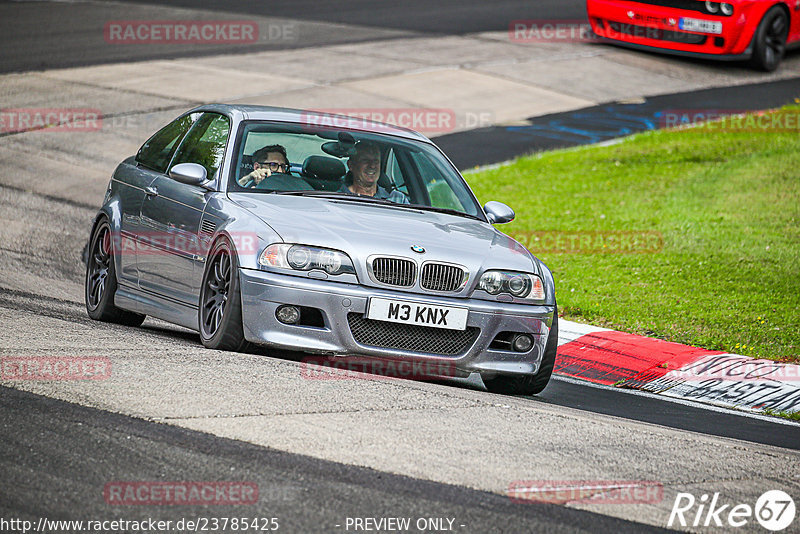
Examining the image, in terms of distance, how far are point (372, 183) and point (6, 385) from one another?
3.11 m

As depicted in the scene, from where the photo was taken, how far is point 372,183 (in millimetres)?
8094

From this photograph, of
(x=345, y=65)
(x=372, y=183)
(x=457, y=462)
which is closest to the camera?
(x=457, y=462)

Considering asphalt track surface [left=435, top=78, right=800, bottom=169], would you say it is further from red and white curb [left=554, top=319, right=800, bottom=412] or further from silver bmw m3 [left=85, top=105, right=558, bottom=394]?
silver bmw m3 [left=85, top=105, right=558, bottom=394]

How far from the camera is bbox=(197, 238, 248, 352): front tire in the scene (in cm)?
689

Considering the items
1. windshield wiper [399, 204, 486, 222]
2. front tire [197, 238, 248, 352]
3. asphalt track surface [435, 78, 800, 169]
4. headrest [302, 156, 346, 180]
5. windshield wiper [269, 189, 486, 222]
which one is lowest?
asphalt track surface [435, 78, 800, 169]

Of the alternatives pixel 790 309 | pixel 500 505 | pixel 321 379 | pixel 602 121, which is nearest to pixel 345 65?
pixel 602 121

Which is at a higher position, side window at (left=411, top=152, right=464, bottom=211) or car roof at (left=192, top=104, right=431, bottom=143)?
car roof at (left=192, top=104, right=431, bottom=143)

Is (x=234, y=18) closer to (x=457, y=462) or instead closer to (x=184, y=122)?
(x=184, y=122)

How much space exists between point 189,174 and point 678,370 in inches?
151

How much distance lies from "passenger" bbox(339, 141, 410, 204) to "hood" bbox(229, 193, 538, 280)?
0.29 m

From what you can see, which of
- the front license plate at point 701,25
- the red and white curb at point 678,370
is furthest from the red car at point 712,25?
the red and white curb at point 678,370

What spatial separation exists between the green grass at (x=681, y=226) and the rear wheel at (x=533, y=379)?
2366mm

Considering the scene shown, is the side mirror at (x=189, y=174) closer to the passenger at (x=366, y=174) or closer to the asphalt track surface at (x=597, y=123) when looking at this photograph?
the passenger at (x=366, y=174)

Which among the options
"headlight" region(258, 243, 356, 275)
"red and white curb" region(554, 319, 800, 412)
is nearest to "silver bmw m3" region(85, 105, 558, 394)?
"headlight" region(258, 243, 356, 275)
